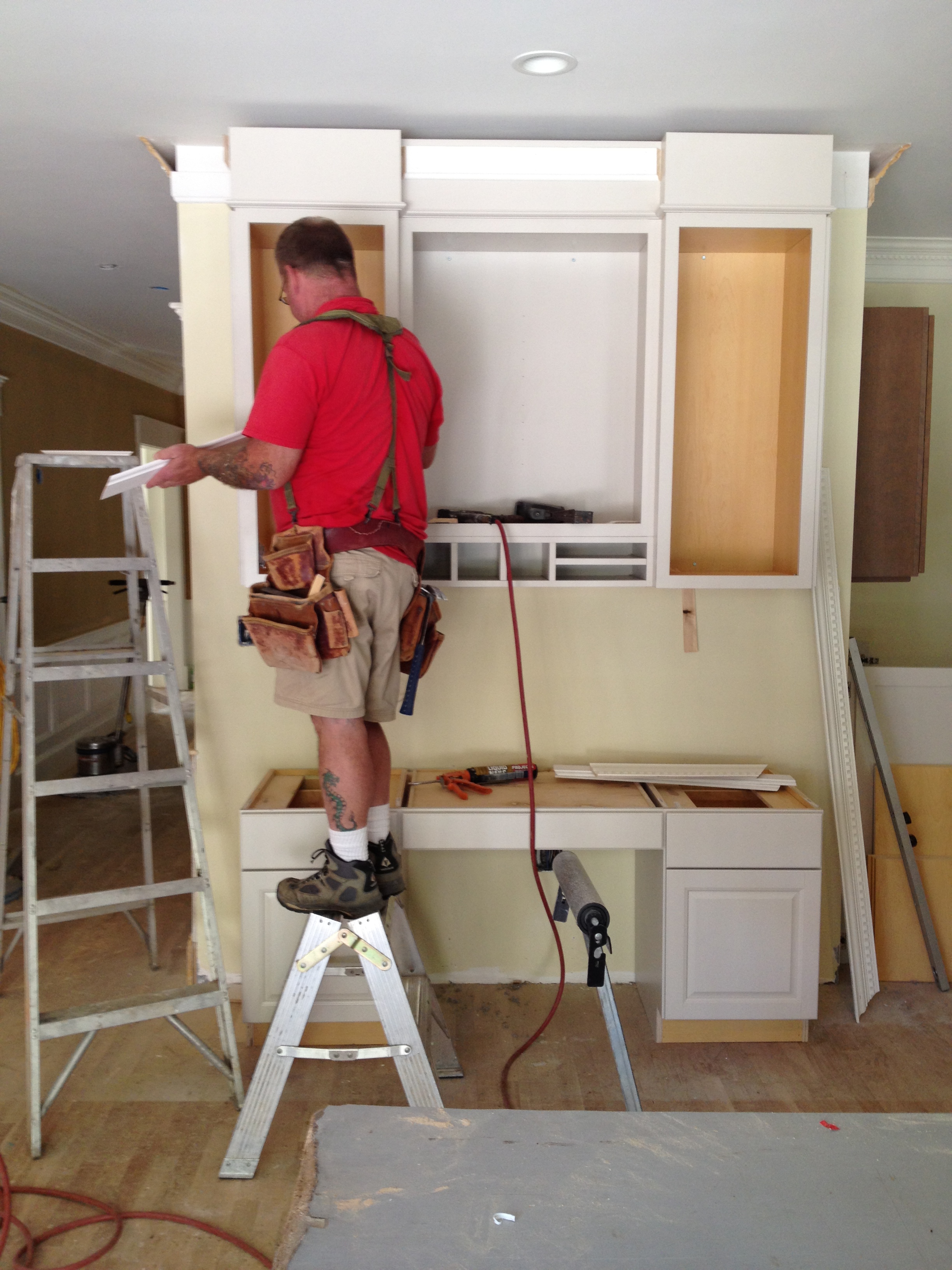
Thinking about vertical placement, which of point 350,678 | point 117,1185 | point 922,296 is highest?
point 922,296

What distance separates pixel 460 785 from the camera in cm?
279

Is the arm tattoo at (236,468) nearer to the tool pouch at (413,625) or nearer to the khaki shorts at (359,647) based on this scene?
the khaki shorts at (359,647)

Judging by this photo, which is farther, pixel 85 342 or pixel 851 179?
pixel 85 342

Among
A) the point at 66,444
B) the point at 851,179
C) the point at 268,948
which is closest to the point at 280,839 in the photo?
the point at 268,948

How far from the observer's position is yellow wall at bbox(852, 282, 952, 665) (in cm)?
375

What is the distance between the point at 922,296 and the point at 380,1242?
3.77m

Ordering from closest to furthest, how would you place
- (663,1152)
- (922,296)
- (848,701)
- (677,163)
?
1. (663,1152)
2. (677,163)
3. (848,701)
4. (922,296)

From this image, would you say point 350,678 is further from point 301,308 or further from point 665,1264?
point 665,1264

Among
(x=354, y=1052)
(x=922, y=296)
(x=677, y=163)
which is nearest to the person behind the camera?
(x=354, y=1052)

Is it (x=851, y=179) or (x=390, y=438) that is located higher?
(x=851, y=179)

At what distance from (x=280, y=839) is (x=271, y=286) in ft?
5.21

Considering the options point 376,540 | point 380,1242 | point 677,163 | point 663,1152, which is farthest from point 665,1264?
point 677,163

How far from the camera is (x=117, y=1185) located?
209 cm

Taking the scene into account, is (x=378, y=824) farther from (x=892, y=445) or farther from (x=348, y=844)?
(x=892, y=445)
